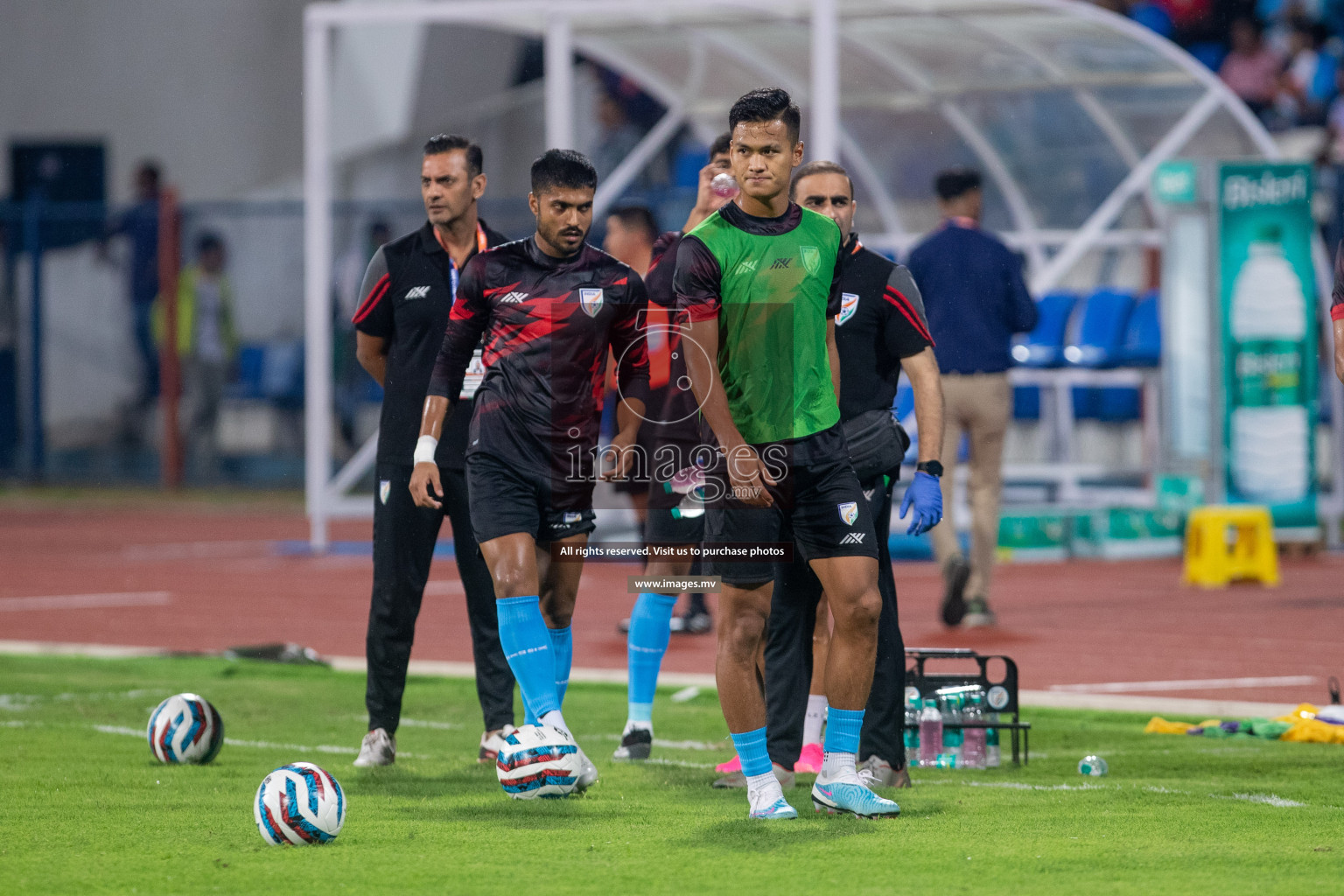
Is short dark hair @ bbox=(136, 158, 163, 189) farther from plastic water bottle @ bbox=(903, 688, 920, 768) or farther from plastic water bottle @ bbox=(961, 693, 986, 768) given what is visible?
plastic water bottle @ bbox=(961, 693, 986, 768)

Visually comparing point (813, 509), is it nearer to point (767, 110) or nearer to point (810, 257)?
point (810, 257)

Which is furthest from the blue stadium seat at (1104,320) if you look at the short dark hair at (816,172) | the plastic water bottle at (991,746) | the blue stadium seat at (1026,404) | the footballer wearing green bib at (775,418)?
the footballer wearing green bib at (775,418)

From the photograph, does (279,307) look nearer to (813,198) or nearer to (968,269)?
(968,269)

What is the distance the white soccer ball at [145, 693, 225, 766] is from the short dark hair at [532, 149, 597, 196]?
8.23 feet

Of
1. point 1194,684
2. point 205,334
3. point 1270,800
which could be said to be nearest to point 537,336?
point 1270,800

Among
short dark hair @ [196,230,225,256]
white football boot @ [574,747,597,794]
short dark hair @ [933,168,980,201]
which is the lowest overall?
white football boot @ [574,747,597,794]

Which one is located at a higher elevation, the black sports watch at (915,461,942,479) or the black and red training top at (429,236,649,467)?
the black and red training top at (429,236,649,467)

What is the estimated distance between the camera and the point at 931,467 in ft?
22.4

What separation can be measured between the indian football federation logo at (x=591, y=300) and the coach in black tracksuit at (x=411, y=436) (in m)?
0.84

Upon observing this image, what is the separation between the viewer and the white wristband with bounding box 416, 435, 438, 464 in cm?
735

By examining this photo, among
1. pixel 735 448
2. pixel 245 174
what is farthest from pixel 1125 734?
pixel 245 174

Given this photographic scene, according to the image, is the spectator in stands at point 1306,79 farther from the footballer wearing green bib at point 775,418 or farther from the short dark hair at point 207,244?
the footballer wearing green bib at point 775,418

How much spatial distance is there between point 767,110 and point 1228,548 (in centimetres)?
871

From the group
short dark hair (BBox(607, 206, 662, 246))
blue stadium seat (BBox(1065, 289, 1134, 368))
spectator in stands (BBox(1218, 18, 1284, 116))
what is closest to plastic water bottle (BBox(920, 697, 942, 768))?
short dark hair (BBox(607, 206, 662, 246))
